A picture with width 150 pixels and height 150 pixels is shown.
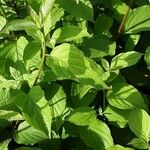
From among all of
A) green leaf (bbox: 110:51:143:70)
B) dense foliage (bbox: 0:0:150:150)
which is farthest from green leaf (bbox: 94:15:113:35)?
green leaf (bbox: 110:51:143:70)

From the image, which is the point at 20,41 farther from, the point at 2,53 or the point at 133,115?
the point at 133,115

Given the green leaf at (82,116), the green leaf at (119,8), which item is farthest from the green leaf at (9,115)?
the green leaf at (119,8)

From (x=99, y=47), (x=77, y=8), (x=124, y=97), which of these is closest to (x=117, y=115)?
(x=124, y=97)

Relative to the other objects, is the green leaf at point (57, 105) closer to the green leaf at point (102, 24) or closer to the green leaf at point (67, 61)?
→ the green leaf at point (67, 61)

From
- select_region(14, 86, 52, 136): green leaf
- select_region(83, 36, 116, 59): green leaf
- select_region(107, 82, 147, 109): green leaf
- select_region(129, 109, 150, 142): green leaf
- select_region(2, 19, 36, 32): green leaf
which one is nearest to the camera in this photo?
select_region(2, 19, 36, 32): green leaf

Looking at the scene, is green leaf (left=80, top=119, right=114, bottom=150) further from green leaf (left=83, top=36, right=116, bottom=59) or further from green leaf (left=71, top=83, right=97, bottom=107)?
green leaf (left=83, top=36, right=116, bottom=59)

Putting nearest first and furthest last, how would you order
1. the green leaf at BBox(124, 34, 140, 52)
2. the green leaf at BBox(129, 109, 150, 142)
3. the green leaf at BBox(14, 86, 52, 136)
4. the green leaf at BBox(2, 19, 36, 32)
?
the green leaf at BBox(2, 19, 36, 32) < the green leaf at BBox(14, 86, 52, 136) < the green leaf at BBox(129, 109, 150, 142) < the green leaf at BBox(124, 34, 140, 52)
